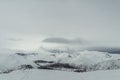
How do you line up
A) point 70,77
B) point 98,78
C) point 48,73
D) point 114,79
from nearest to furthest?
point 114,79
point 98,78
point 70,77
point 48,73

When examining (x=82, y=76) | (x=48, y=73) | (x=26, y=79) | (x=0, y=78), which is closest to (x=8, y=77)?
(x=0, y=78)

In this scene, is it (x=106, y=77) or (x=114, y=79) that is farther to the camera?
(x=106, y=77)

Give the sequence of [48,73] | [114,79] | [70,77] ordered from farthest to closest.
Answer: [48,73] < [70,77] < [114,79]

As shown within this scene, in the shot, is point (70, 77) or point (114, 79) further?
point (70, 77)

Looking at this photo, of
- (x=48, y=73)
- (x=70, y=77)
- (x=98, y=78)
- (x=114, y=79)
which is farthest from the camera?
(x=48, y=73)

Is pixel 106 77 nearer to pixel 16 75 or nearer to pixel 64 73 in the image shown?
pixel 64 73

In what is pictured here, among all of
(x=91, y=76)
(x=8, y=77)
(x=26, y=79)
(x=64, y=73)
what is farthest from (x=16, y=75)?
(x=91, y=76)

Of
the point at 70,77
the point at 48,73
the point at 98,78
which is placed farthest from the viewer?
the point at 48,73

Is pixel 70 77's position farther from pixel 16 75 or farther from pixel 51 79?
pixel 16 75
